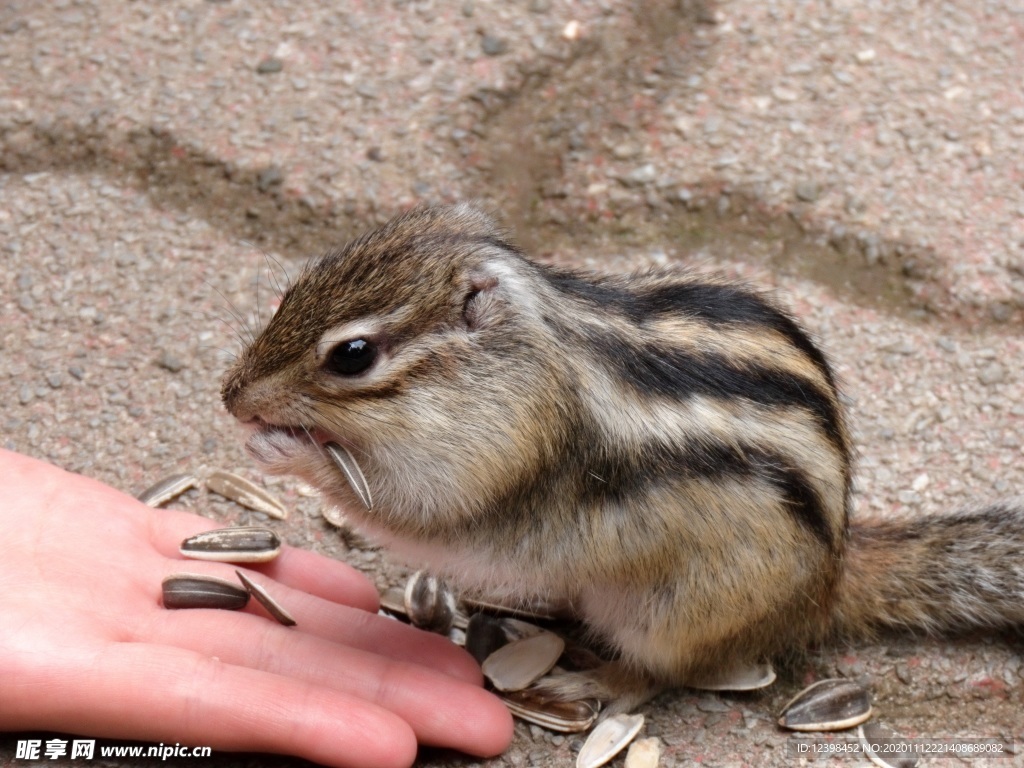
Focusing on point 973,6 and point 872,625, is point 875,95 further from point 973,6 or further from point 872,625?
point 872,625

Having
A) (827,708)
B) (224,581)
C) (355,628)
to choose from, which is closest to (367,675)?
(355,628)

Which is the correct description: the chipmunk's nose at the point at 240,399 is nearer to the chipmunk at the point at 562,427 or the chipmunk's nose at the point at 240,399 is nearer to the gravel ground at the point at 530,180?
the chipmunk at the point at 562,427

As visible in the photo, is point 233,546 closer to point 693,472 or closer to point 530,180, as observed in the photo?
point 693,472

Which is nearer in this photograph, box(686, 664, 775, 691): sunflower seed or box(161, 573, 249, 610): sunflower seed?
box(161, 573, 249, 610): sunflower seed

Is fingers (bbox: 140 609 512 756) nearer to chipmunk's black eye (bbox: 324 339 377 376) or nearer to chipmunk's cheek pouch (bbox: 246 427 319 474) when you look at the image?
chipmunk's cheek pouch (bbox: 246 427 319 474)

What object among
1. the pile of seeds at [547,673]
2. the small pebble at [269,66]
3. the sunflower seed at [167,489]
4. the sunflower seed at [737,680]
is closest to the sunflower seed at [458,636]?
the pile of seeds at [547,673]

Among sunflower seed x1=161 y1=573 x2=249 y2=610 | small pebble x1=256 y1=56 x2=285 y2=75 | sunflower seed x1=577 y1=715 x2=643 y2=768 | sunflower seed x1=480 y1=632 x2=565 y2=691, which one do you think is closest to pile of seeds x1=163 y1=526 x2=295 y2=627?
sunflower seed x1=161 y1=573 x2=249 y2=610
